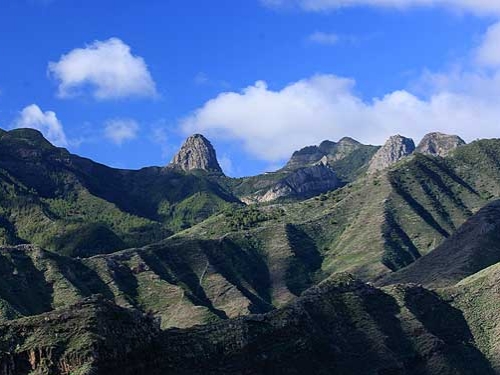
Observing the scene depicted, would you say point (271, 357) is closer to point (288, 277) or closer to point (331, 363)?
point (331, 363)

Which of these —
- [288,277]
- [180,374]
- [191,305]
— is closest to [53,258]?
[191,305]

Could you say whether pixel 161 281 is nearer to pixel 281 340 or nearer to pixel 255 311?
pixel 255 311

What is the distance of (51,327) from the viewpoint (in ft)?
218

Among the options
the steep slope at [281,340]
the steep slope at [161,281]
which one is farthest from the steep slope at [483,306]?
the steep slope at [161,281]

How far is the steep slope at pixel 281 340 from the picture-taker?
65.2 m

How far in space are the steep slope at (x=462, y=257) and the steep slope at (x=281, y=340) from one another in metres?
→ 28.0

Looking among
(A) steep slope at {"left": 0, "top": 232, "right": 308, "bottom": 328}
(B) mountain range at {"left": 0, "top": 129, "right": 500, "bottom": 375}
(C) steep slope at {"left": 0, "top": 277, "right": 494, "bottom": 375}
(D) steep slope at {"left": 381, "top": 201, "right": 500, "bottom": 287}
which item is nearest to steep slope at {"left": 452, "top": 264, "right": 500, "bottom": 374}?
(B) mountain range at {"left": 0, "top": 129, "right": 500, "bottom": 375}

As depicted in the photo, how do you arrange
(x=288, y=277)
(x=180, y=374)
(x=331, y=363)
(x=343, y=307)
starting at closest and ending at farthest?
(x=180, y=374)
(x=331, y=363)
(x=343, y=307)
(x=288, y=277)

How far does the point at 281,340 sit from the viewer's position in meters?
86.3

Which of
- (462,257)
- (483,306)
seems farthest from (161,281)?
(483,306)

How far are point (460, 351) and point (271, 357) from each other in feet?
105

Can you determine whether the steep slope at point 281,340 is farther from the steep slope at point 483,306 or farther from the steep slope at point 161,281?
the steep slope at point 161,281

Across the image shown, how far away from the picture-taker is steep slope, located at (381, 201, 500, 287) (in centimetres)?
14250

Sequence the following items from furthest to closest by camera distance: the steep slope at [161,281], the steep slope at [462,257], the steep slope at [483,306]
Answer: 1. the steep slope at [161,281]
2. the steep slope at [462,257]
3. the steep slope at [483,306]
